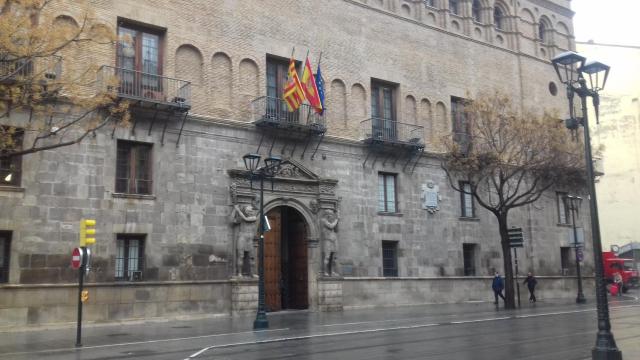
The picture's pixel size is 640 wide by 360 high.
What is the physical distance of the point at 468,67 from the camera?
1396 inches

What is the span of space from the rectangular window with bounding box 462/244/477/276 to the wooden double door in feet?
33.1

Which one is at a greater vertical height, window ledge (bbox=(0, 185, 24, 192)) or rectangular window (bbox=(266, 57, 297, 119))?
rectangular window (bbox=(266, 57, 297, 119))

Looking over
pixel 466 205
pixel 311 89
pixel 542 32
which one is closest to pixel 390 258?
pixel 466 205

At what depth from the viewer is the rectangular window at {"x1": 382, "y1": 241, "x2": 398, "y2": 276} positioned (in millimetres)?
29578

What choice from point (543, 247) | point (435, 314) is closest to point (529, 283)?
point (543, 247)

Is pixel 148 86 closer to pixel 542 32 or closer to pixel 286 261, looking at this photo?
pixel 286 261

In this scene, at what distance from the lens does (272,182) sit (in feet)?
85.0

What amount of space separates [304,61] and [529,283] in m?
16.3

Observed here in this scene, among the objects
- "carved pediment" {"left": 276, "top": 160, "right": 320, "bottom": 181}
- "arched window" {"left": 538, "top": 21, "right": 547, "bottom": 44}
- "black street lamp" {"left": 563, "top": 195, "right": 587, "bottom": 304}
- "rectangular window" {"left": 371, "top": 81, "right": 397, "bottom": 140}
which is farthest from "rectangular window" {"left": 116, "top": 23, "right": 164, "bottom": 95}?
"arched window" {"left": 538, "top": 21, "right": 547, "bottom": 44}

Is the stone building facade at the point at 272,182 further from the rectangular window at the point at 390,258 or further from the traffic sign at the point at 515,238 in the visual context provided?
the traffic sign at the point at 515,238

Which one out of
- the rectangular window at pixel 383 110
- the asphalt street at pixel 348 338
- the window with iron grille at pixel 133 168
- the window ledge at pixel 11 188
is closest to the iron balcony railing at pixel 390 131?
the rectangular window at pixel 383 110

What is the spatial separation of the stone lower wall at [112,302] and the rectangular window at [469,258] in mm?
14514

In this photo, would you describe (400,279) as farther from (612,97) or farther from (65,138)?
(612,97)

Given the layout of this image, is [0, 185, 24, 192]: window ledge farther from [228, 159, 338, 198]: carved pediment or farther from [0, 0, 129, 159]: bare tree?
[228, 159, 338, 198]: carved pediment
